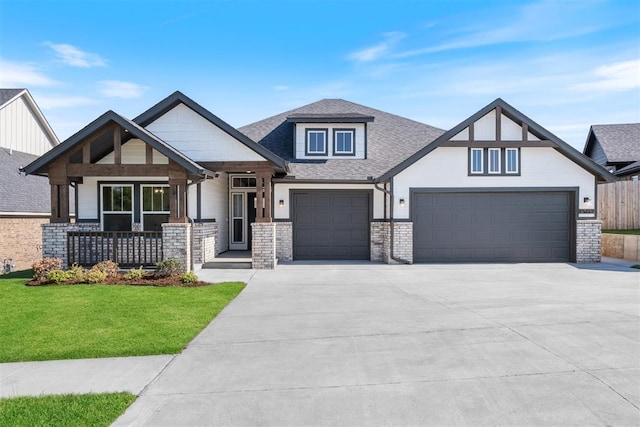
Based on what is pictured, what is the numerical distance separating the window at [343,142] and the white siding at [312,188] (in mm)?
1893

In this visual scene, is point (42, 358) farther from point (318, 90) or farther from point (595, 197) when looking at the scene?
point (318, 90)

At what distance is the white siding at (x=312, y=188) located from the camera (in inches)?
595

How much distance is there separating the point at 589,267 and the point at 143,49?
17.0 meters

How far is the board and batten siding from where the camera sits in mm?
14516

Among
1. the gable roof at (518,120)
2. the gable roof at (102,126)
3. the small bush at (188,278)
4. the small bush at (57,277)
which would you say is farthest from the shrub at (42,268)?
the gable roof at (518,120)

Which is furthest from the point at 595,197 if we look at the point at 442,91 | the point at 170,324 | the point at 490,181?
the point at 170,324

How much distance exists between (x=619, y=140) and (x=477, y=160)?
17.6 metres

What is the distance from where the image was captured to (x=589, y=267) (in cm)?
1335

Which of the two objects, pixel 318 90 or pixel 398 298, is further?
pixel 318 90

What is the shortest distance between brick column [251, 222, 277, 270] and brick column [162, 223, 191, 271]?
87.0 inches

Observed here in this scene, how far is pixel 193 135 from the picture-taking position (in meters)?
13.3

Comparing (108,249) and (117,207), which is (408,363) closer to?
(108,249)

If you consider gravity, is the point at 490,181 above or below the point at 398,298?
above

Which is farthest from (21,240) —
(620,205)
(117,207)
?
(620,205)
